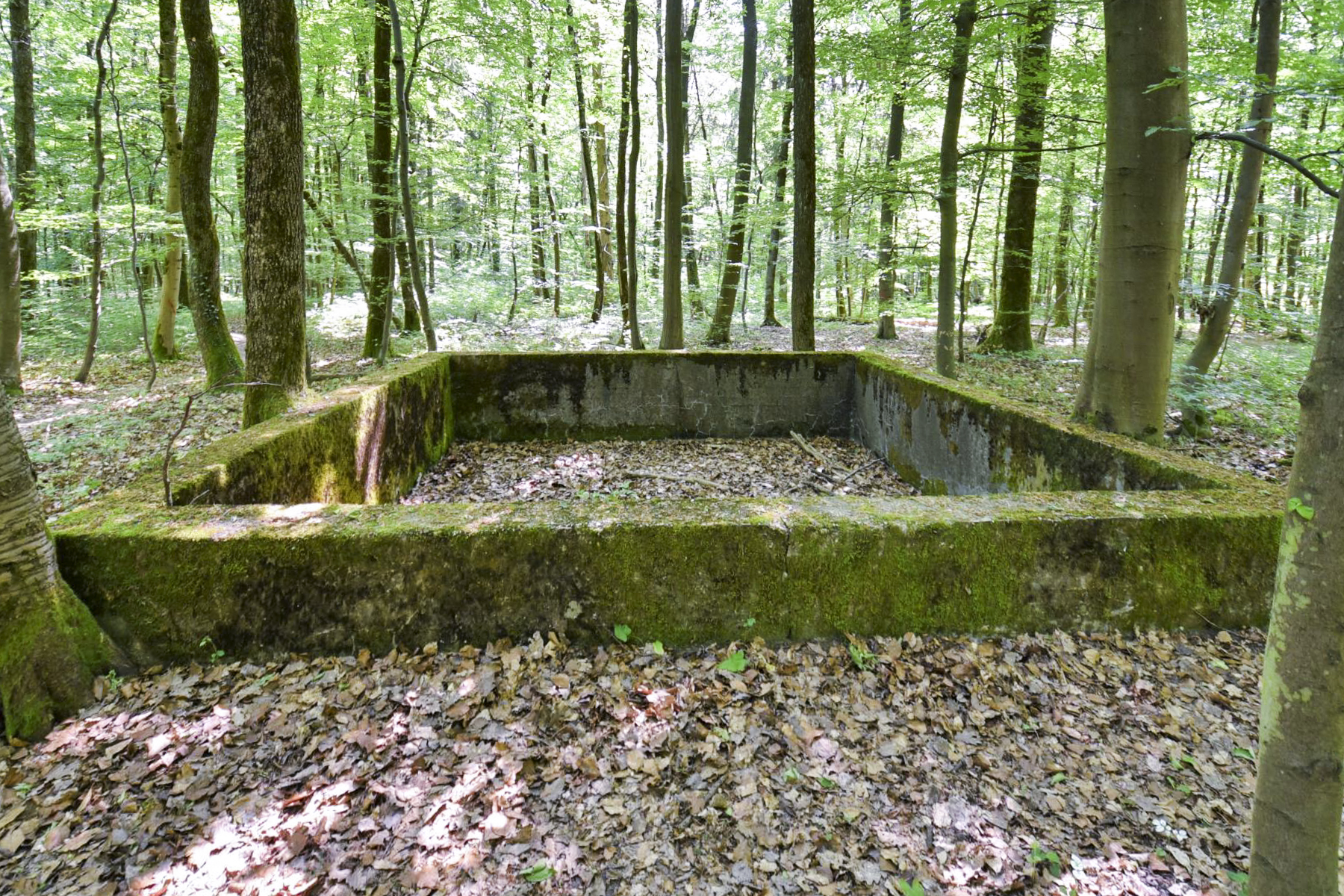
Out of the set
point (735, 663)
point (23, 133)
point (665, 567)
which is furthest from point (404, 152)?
point (735, 663)

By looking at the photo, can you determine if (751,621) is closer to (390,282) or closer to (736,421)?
(736,421)

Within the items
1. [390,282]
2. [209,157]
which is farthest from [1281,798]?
[390,282]

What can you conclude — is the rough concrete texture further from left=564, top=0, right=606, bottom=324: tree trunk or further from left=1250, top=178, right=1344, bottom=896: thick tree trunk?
left=564, top=0, right=606, bottom=324: tree trunk

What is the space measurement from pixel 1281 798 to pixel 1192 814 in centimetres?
98

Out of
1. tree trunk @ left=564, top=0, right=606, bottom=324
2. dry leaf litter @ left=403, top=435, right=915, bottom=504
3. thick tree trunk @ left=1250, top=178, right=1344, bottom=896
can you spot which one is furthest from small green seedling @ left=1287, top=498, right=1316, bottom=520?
tree trunk @ left=564, top=0, right=606, bottom=324

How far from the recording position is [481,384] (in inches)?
325

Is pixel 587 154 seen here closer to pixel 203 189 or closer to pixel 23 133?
pixel 203 189

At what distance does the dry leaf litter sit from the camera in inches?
245

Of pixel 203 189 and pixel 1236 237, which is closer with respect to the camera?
pixel 1236 237

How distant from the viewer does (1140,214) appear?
4.20 m

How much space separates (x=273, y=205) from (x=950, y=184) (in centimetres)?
731

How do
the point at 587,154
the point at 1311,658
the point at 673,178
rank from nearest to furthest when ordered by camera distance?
the point at 1311,658 < the point at 673,178 < the point at 587,154

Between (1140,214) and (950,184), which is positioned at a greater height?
(950,184)

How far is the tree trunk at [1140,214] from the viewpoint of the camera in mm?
4117
